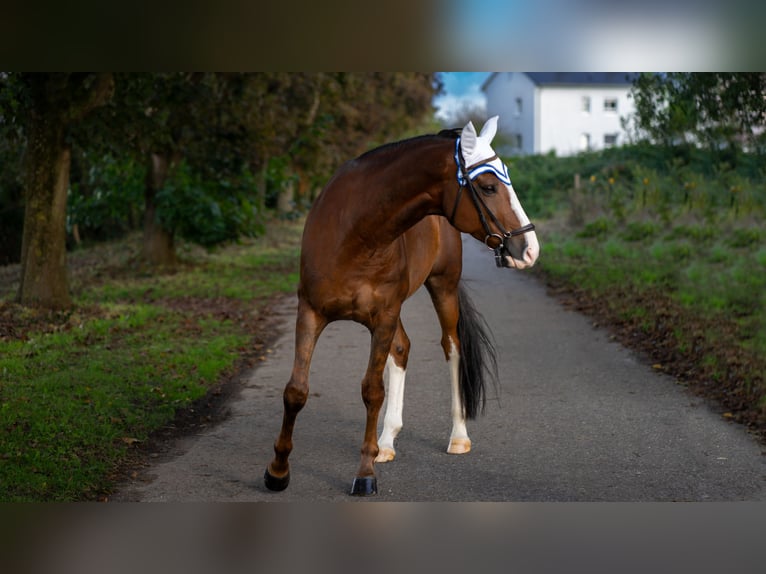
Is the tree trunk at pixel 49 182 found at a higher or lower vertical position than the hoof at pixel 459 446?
higher

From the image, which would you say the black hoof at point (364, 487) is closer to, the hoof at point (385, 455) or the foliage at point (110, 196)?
the hoof at point (385, 455)

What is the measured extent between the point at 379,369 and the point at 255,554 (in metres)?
1.42

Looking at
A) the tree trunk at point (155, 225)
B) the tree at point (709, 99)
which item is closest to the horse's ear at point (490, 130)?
the tree at point (709, 99)

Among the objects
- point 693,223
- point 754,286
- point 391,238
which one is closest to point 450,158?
point 391,238

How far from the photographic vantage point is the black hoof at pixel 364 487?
557 centimetres

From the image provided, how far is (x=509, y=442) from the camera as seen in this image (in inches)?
271

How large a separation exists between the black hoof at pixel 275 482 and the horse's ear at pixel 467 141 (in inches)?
87.3

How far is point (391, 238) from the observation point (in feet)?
18.1

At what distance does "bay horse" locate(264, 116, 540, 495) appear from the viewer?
511 cm

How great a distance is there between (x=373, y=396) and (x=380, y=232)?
1.05 metres

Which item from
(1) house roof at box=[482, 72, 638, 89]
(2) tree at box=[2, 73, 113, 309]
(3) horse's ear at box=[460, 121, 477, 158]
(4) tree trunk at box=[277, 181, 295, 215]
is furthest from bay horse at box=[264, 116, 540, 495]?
(1) house roof at box=[482, 72, 638, 89]

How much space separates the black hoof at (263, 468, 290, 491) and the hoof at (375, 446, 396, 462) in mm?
856

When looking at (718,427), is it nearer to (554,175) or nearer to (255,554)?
(255,554)

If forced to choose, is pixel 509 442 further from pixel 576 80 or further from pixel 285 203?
pixel 576 80
